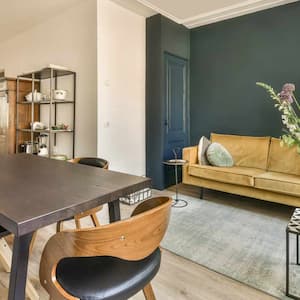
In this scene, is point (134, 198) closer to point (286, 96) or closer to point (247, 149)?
point (247, 149)

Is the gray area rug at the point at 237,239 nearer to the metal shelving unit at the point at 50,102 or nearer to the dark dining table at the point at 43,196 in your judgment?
the dark dining table at the point at 43,196

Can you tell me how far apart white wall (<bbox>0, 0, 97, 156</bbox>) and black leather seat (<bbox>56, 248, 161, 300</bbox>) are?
257 centimetres

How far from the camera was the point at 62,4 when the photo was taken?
3.69 m

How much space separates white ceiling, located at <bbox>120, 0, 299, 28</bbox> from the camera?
3.48 m

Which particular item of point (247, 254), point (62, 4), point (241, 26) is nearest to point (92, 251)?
point (247, 254)

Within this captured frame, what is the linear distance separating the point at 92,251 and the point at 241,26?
4173 millimetres

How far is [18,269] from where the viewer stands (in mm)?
947

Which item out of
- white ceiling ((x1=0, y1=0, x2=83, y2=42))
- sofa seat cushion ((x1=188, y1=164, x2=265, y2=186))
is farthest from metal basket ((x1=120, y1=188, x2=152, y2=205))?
white ceiling ((x1=0, y1=0, x2=83, y2=42))

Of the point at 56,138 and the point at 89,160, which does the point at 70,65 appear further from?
the point at 89,160

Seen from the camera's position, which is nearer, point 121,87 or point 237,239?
point 237,239

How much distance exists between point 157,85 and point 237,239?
2552 mm

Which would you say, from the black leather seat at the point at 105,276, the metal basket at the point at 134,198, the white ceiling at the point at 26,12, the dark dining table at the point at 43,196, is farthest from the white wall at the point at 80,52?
the black leather seat at the point at 105,276

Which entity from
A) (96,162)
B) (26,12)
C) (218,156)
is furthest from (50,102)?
(218,156)

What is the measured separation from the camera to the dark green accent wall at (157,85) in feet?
12.9
